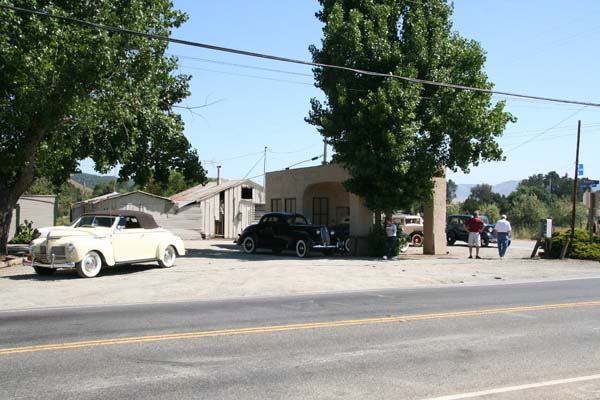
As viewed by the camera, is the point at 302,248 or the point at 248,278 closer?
the point at 248,278

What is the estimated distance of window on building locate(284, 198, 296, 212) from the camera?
3155 centimetres

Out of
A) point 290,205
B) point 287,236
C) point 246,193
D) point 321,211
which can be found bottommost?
point 287,236

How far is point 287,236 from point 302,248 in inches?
36.8

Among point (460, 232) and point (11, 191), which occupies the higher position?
point (11, 191)

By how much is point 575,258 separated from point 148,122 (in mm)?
17876

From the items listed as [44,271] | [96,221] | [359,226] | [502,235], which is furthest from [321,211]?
[44,271]

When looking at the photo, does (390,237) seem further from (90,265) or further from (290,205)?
(90,265)

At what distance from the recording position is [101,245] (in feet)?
53.3

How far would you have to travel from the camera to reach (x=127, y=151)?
906 inches

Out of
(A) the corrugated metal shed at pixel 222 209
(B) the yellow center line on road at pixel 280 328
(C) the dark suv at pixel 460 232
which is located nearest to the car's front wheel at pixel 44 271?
(B) the yellow center line on road at pixel 280 328

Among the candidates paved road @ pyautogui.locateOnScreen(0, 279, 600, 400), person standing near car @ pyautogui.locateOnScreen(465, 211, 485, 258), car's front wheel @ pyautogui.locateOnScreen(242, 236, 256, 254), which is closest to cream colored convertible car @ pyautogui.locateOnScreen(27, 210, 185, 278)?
paved road @ pyautogui.locateOnScreen(0, 279, 600, 400)

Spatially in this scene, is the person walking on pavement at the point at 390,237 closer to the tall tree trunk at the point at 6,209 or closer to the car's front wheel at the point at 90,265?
the car's front wheel at the point at 90,265

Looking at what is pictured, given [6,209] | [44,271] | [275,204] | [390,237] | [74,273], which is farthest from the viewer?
[275,204]

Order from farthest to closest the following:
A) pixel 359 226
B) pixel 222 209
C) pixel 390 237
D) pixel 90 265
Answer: pixel 222 209, pixel 359 226, pixel 390 237, pixel 90 265
